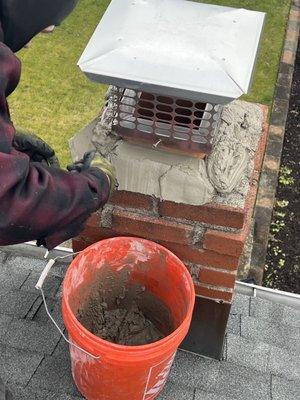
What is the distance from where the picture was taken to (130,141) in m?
2.14

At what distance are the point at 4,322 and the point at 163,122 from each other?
1282 millimetres

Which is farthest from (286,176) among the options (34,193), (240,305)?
(34,193)

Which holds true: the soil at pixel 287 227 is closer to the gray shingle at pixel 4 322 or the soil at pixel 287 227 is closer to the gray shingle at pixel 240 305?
the gray shingle at pixel 240 305

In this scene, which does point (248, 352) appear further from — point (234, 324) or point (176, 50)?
point (176, 50)

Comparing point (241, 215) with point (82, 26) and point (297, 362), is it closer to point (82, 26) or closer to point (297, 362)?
point (297, 362)

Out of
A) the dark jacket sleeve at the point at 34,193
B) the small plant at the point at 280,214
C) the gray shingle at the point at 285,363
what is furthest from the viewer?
the small plant at the point at 280,214

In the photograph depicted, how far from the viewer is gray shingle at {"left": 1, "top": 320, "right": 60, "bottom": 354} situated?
8.10 feet

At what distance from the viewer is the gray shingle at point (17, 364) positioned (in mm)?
2340

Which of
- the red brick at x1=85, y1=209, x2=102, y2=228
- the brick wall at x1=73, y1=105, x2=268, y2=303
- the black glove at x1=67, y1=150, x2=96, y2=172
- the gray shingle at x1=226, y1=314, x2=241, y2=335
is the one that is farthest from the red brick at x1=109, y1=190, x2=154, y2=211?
the gray shingle at x1=226, y1=314, x2=241, y2=335

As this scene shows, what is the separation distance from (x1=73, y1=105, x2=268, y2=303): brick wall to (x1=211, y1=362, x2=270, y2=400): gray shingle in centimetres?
34

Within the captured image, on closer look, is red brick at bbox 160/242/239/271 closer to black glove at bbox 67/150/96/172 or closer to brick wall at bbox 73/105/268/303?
brick wall at bbox 73/105/268/303

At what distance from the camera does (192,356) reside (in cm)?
256

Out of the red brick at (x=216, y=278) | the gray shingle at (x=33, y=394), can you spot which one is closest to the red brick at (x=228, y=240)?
the red brick at (x=216, y=278)

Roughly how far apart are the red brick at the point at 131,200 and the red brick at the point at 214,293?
1.53ft
